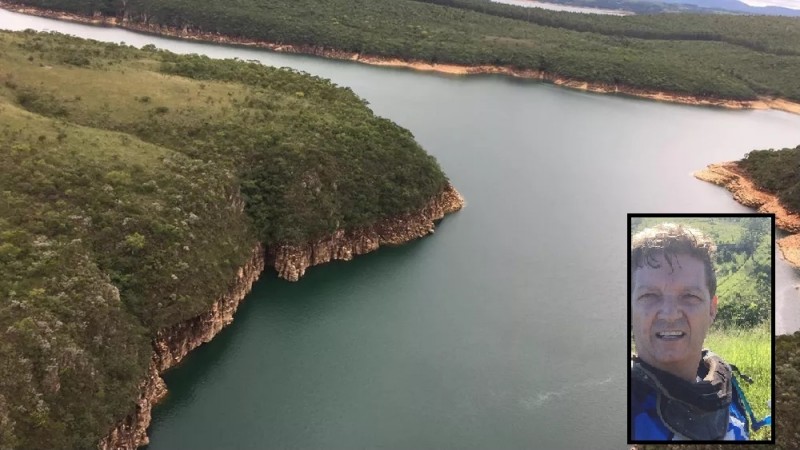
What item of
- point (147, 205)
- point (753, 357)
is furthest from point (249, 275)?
point (753, 357)

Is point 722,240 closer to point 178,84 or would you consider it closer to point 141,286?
point 141,286

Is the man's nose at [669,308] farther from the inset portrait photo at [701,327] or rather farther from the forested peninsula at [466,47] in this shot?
the forested peninsula at [466,47]

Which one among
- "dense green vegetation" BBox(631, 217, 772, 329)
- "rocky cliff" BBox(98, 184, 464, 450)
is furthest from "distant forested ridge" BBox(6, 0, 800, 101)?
"dense green vegetation" BBox(631, 217, 772, 329)

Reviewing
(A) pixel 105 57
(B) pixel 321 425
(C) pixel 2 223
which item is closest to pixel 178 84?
Result: (A) pixel 105 57

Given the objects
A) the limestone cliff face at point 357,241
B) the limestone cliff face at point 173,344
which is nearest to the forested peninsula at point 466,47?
the limestone cliff face at point 357,241

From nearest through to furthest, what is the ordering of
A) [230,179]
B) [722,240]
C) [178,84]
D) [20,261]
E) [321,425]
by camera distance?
[722,240]
[20,261]
[321,425]
[230,179]
[178,84]

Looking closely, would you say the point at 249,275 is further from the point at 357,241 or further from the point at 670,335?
the point at 670,335
